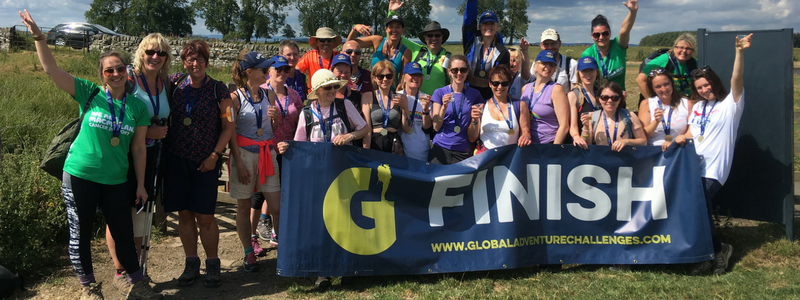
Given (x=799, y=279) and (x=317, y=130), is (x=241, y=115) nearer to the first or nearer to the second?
(x=317, y=130)

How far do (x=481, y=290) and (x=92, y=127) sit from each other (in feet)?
10.0

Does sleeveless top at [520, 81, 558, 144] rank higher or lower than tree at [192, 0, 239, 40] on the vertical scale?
lower

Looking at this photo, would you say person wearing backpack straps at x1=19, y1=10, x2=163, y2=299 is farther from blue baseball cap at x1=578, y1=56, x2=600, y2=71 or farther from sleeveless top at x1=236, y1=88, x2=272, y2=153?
blue baseball cap at x1=578, y1=56, x2=600, y2=71

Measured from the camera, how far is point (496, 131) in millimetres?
4742

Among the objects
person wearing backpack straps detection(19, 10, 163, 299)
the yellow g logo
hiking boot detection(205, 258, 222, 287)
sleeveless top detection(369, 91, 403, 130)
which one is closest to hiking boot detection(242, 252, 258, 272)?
hiking boot detection(205, 258, 222, 287)

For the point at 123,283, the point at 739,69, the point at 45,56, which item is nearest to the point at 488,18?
the point at 739,69

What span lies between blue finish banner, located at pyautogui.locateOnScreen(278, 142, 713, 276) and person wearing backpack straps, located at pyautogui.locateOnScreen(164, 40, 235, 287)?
0.61m

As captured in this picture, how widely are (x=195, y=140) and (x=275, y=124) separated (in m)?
0.70

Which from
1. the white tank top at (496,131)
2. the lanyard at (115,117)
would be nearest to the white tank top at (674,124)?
the white tank top at (496,131)

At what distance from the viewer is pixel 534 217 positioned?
15.3ft

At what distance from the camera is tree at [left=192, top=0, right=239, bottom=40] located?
6375 centimetres

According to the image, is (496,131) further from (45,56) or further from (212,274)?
(45,56)

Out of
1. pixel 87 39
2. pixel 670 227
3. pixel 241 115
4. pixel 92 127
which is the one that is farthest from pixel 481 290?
pixel 87 39

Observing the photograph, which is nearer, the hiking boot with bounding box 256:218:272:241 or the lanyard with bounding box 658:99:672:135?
the lanyard with bounding box 658:99:672:135
